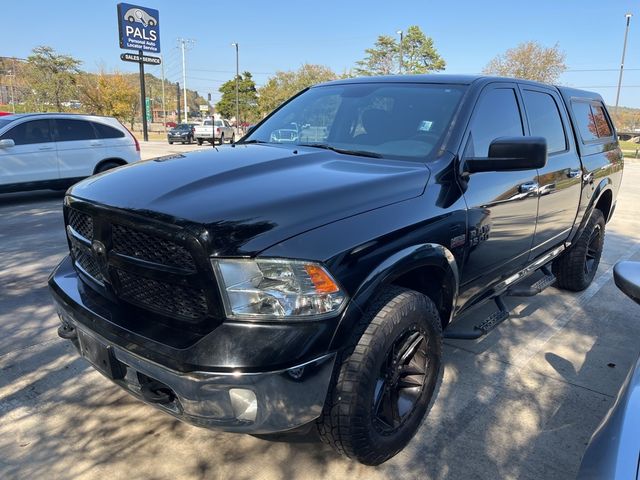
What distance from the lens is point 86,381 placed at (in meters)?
3.10

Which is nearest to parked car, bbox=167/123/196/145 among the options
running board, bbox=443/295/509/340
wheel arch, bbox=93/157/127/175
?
wheel arch, bbox=93/157/127/175

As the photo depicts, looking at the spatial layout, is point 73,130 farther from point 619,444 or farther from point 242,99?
point 242,99

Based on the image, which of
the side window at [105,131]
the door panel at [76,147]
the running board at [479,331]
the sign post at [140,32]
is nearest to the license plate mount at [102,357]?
the running board at [479,331]

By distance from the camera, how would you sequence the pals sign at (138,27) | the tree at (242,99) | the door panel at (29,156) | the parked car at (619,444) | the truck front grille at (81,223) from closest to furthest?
the parked car at (619,444) < the truck front grille at (81,223) < the door panel at (29,156) < the pals sign at (138,27) < the tree at (242,99)

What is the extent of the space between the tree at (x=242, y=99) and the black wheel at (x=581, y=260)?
54.4 metres

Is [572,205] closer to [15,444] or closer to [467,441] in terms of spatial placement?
[467,441]

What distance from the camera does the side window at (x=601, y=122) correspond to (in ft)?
16.6

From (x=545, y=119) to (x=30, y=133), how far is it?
28.9 feet

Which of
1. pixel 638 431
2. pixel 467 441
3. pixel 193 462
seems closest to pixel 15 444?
pixel 193 462

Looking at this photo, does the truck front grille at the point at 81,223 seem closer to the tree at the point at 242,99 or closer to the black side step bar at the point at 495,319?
the black side step bar at the point at 495,319

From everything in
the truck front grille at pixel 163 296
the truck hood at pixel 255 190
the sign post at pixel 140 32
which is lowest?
the truck front grille at pixel 163 296

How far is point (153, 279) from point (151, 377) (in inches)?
15.3

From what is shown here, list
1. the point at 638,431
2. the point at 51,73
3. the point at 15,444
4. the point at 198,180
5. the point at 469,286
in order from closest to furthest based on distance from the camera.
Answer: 1. the point at 638,431
2. the point at 198,180
3. the point at 15,444
4. the point at 469,286
5. the point at 51,73

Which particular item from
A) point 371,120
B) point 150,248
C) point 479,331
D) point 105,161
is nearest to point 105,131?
point 105,161
